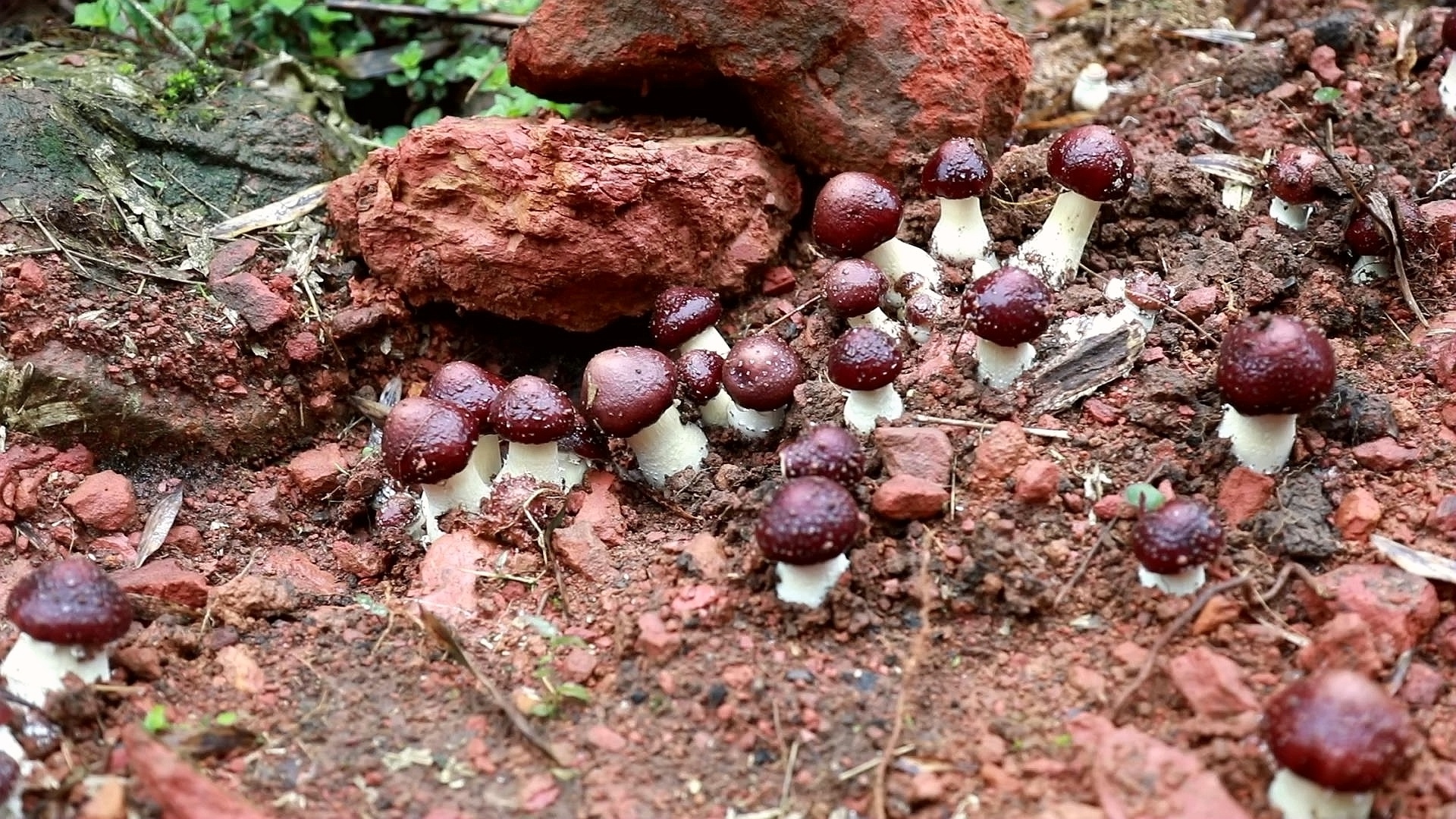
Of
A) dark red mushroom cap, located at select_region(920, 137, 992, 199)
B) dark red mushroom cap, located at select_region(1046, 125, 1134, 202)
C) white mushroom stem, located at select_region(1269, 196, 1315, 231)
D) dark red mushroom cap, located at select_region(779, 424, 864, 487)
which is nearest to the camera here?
dark red mushroom cap, located at select_region(779, 424, 864, 487)

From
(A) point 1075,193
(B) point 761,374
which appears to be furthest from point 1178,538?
(A) point 1075,193

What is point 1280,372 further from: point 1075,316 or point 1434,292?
point 1434,292

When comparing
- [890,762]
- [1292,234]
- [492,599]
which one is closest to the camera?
[890,762]

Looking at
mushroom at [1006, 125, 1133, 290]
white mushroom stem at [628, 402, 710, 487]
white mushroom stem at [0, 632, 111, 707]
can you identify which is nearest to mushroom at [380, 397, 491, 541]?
white mushroom stem at [628, 402, 710, 487]

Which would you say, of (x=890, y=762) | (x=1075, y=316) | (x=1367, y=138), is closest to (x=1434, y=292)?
(x=1367, y=138)

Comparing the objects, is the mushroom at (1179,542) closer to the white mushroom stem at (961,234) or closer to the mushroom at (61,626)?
the white mushroom stem at (961,234)

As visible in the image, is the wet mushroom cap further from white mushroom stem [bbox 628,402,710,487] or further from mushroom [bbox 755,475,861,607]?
mushroom [bbox 755,475,861,607]
